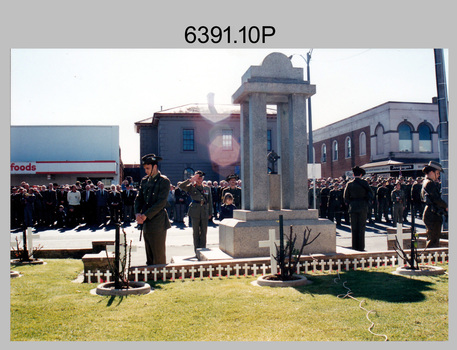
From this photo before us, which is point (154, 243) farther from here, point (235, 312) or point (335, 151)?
point (335, 151)

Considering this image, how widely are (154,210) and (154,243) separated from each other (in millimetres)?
580

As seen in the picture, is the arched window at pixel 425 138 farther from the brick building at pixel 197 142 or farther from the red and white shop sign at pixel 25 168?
the red and white shop sign at pixel 25 168

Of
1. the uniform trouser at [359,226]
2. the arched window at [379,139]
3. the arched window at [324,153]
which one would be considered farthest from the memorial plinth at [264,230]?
the arched window at [324,153]

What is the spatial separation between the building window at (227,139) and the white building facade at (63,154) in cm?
915

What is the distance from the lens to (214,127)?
122 feet

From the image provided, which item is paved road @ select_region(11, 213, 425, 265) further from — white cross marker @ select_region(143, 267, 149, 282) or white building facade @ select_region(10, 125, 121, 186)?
white building facade @ select_region(10, 125, 121, 186)

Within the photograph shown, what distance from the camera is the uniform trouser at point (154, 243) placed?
7.27m

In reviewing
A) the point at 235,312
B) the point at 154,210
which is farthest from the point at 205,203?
the point at 235,312

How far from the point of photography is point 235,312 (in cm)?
503

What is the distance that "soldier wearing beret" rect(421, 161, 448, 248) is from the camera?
902cm

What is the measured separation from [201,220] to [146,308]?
16.1 feet

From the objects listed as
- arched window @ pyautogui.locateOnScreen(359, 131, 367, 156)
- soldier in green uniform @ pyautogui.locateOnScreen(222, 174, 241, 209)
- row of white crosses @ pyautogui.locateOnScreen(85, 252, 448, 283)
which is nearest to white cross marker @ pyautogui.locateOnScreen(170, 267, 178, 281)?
row of white crosses @ pyautogui.locateOnScreen(85, 252, 448, 283)

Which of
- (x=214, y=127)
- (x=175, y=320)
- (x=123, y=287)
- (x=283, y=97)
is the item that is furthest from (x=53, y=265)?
(x=214, y=127)

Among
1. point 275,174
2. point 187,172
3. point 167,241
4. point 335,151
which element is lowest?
point 167,241
